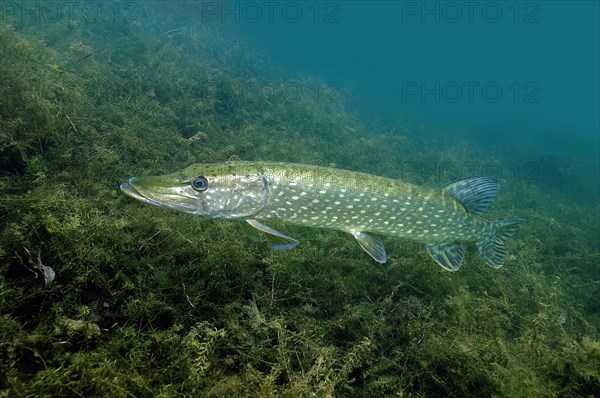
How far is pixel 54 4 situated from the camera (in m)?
11.6

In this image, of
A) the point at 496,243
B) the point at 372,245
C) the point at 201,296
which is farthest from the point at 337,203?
the point at 496,243

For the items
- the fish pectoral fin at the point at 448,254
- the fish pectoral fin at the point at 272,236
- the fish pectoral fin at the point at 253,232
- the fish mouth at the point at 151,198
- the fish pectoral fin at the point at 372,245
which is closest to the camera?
the fish mouth at the point at 151,198

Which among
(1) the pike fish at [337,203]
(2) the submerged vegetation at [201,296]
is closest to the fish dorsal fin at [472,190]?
(1) the pike fish at [337,203]

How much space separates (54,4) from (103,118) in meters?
10.2

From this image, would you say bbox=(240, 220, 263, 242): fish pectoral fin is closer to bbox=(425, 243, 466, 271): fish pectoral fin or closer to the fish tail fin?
bbox=(425, 243, 466, 271): fish pectoral fin

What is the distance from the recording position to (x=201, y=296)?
9.14 ft

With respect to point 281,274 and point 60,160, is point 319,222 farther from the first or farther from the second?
point 60,160

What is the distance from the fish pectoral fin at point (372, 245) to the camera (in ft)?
10.8

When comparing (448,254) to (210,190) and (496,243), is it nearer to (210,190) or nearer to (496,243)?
(496,243)

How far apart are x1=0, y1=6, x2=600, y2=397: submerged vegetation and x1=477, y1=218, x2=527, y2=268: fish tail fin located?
35 centimetres

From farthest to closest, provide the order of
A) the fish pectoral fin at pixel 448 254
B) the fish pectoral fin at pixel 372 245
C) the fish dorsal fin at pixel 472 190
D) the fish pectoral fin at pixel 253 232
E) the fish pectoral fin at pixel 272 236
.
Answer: the fish dorsal fin at pixel 472 190 → the fish pectoral fin at pixel 448 254 → the fish pectoral fin at pixel 372 245 → the fish pectoral fin at pixel 253 232 → the fish pectoral fin at pixel 272 236

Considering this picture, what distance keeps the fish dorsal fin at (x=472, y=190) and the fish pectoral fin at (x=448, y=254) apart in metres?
0.55

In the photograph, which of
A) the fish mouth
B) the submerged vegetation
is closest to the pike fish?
the fish mouth

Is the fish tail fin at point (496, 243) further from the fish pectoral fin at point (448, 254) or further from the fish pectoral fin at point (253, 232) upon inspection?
the fish pectoral fin at point (253, 232)
